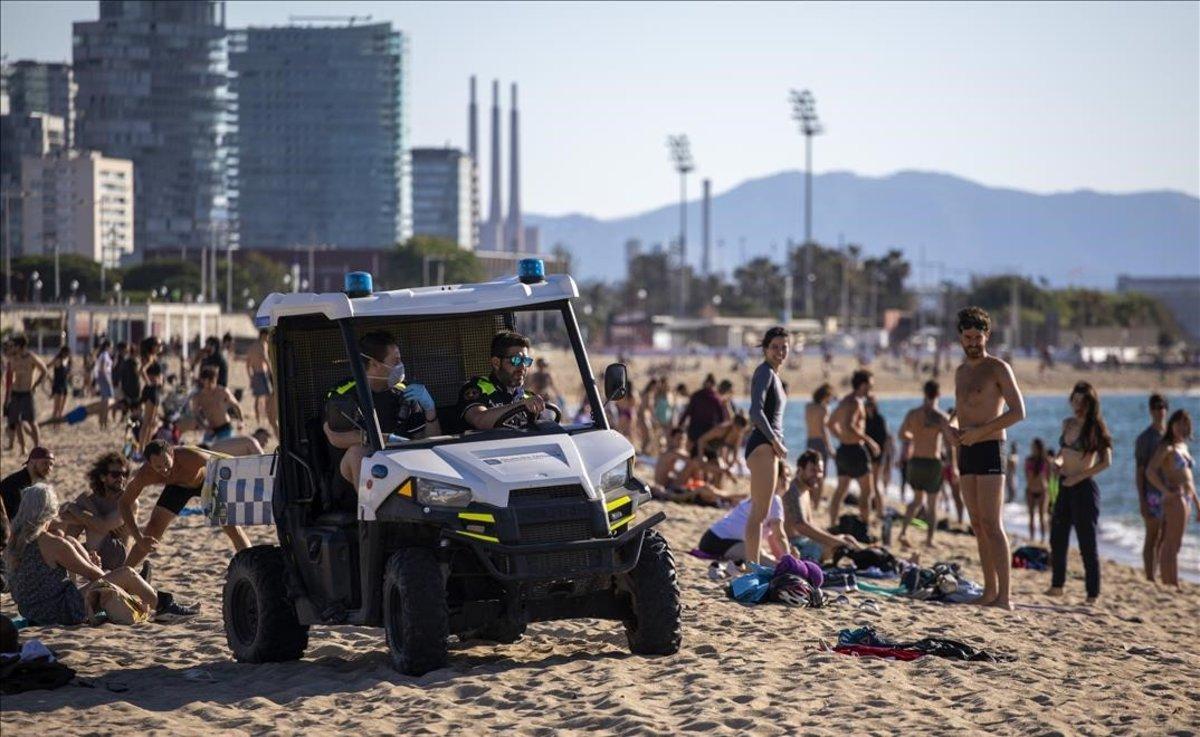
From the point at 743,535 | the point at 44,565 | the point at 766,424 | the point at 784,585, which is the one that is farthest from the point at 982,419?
the point at 44,565

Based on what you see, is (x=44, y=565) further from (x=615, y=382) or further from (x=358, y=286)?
(x=615, y=382)

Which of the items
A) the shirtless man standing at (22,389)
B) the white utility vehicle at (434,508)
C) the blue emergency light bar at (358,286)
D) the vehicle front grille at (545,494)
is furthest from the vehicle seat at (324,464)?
the shirtless man standing at (22,389)

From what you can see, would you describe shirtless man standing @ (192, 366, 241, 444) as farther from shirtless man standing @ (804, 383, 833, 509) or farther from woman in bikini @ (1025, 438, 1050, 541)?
woman in bikini @ (1025, 438, 1050, 541)

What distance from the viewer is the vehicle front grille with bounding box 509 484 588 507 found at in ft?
27.1

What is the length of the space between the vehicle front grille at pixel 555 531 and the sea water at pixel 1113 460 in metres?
9.84

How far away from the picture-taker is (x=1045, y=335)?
16388 centimetres

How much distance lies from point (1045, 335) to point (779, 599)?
157 metres

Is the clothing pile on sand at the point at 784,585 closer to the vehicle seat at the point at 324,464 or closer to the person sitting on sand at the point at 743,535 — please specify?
the person sitting on sand at the point at 743,535

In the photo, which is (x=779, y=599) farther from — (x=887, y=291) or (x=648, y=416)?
(x=887, y=291)

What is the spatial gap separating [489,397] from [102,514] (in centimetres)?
344

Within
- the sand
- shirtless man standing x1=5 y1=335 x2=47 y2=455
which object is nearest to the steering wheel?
the sand

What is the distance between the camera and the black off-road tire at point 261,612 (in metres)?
9.24

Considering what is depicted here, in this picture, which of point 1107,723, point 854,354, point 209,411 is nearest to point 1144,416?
point 854,354

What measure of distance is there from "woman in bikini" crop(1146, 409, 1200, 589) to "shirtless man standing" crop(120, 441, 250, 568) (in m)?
8.24
